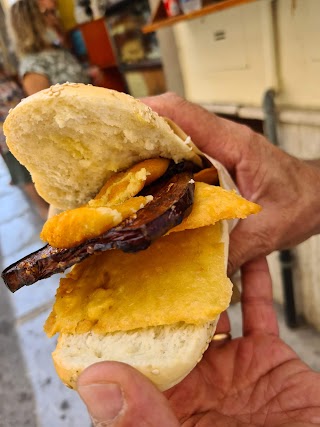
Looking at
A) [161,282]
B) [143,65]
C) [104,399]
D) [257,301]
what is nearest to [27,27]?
[143,65]

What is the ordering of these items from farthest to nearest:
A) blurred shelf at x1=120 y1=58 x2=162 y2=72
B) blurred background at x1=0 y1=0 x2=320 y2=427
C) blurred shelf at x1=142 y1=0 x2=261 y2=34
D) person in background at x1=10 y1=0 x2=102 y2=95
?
blurred shelf at x1=120 y1=58 x2=162 y2=72
person in background at x1=10 y1=0 x2=102 y2=95
blurred background at x1=0 y1=0 x2=320 y2=427
blurred shelf at x1=142 y1=0 x2=261 y2=34

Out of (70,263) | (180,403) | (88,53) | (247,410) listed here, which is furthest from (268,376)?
(88,53)

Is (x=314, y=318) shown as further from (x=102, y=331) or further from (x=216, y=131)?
(x=102, y=331)

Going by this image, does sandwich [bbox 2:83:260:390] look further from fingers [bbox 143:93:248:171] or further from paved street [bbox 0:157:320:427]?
paved street [bbox 0:157:320:427]

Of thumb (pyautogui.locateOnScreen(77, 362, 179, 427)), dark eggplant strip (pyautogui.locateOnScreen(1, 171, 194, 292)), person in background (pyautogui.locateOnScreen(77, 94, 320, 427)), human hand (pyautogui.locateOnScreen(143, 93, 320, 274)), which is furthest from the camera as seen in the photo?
human hand (pyautogui.locateOnScreen(143, 93, 320, 274))

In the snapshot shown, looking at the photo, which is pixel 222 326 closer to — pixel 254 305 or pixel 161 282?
pixel 254 305

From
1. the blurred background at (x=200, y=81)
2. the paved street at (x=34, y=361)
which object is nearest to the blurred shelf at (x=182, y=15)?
the blurred background at (x=200, y=81)

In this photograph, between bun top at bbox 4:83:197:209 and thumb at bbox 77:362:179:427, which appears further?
bun top at bbox 4:83:197:209

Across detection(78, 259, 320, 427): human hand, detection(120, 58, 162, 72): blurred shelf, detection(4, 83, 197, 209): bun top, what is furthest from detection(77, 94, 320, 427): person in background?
detection(120, 58, 162, 72): blurred shelf
